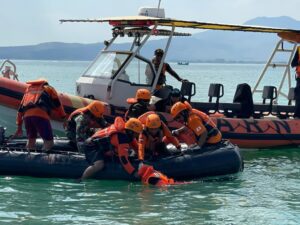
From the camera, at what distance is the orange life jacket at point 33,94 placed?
36.4 ft

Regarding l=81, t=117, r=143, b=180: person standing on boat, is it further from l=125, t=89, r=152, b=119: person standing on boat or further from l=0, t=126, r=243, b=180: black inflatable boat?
l=125, t=89, r=152, b=119: person standing on boat

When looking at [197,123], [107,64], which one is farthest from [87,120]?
[107,64]

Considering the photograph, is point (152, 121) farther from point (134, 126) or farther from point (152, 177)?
point (152, 177)

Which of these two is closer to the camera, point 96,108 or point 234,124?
point 96,108

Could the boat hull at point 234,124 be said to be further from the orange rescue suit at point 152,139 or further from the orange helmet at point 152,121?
the orange helmet at point 152,121

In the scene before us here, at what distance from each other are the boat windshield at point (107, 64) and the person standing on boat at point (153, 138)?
2695mm

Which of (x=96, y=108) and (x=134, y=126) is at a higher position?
(x=96, y=108)

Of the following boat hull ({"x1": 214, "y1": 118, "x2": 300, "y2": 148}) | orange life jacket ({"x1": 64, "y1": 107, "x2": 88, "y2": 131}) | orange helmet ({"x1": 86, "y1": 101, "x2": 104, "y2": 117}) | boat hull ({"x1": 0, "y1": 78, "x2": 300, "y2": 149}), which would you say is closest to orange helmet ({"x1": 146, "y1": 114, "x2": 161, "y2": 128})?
orange helmet ({"x1": 86, "y1": 101, "x2": 104, "y2": 117})

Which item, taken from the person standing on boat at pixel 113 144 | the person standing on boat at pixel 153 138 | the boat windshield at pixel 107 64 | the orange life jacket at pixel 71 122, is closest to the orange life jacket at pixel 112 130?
the person standing on boat at pixel 113 144

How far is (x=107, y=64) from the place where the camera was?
13758mm

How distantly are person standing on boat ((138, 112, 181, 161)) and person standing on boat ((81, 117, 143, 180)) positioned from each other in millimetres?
166

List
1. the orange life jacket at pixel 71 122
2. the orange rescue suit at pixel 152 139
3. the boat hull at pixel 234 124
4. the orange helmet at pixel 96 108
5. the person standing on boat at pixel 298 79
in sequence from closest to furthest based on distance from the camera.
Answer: the orange rescue suit at pixel 152 139
the orange helmet at pixel 96 108
the orange life jacket at pixel 71 122
the boat hull at pixel 234 124
the person standing on boat at pixel 298 79

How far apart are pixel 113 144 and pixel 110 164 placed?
388 mm

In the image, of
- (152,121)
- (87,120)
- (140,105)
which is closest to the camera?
(152,121)
